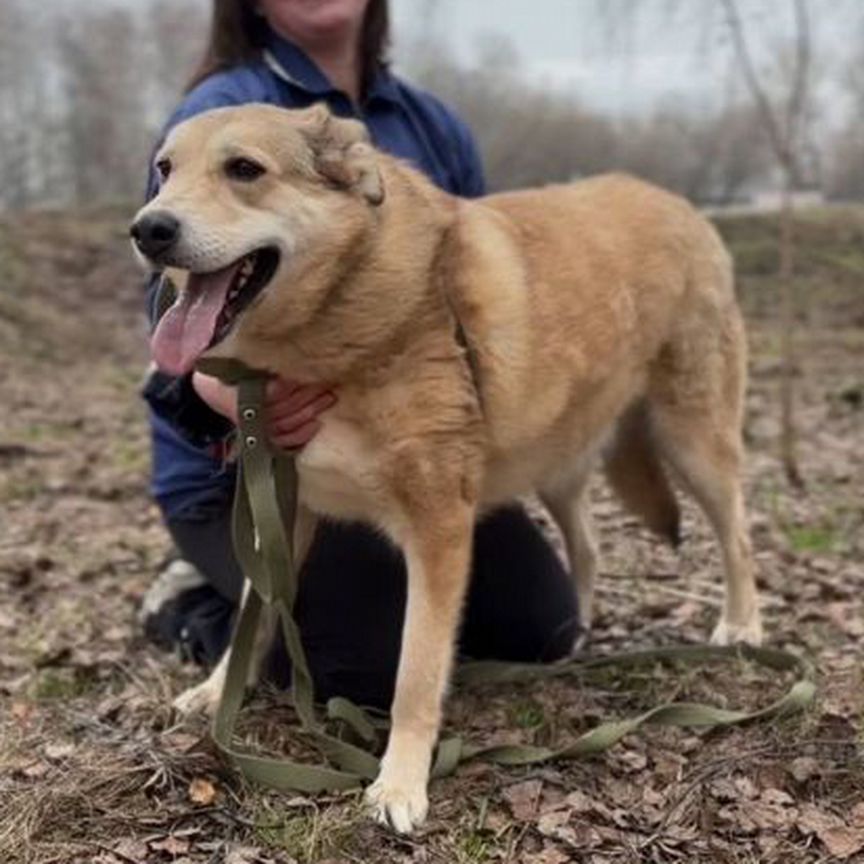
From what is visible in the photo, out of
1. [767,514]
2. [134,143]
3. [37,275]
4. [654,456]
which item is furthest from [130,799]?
[134,143]

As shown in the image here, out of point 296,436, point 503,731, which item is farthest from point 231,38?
point 503,731

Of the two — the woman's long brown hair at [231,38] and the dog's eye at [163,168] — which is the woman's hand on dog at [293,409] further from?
the woman's long brown hair at [231,38]

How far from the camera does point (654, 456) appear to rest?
13.6ft

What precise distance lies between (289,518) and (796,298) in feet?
44.0

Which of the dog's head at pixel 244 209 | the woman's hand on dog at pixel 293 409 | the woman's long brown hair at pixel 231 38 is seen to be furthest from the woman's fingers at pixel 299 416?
the woman's long brown hair at pixel 231 38

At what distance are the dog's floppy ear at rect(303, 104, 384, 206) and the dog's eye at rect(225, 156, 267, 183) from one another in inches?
6.1

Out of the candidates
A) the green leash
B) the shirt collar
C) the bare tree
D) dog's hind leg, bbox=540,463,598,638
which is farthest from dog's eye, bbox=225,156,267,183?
the bare tree

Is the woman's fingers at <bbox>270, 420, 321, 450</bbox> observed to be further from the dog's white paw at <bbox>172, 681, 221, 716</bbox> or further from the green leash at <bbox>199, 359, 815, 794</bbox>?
the dog's white paw at <bbox>172, 681, 221, 716</bbox>

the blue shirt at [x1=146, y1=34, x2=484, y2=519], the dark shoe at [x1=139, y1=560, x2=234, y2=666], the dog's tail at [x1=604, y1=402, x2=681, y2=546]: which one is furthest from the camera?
the dog's tail at [x1=604, y1=402, x2=681, y2=546]

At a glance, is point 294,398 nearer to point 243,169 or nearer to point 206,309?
point 206,309

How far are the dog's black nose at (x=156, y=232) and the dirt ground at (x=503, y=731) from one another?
114cm

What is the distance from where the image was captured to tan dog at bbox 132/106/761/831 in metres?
2.73

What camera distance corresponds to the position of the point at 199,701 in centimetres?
Answer: 340

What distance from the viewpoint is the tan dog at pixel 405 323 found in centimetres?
273
